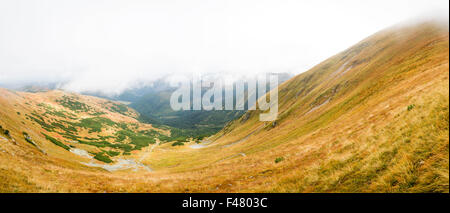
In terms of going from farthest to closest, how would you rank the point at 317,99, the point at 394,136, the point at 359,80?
the point at 317,99, the point at 359,80, the point at 394,136

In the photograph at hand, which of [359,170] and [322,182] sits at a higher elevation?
[359,170]

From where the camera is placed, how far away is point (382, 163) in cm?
783

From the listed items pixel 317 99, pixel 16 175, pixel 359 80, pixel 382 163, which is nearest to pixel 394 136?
pixel 382 163

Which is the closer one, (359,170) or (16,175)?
(359,170)

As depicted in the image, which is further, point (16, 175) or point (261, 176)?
point (261, 176)

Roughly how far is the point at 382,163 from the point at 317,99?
64010mm
